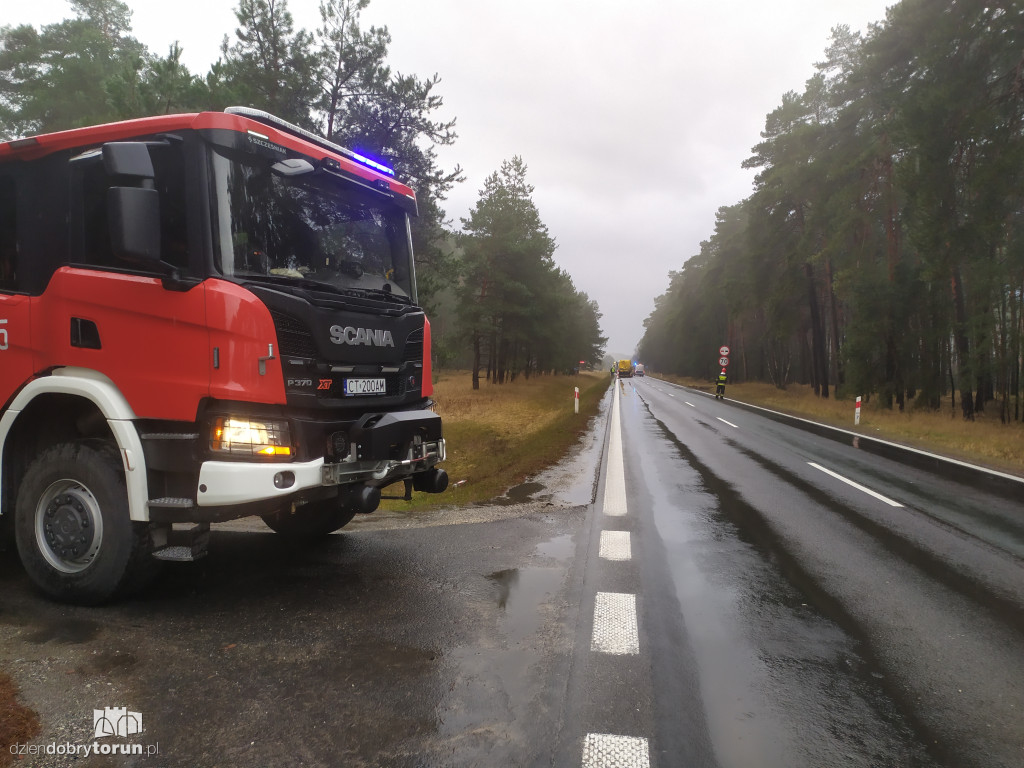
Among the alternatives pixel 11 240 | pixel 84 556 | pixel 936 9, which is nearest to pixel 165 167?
pixel 11 240

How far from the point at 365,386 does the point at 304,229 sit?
49.2 inches

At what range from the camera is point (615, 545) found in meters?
5.73

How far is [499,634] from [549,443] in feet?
33.0

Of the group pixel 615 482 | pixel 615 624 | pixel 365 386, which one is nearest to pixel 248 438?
pixel 365 386

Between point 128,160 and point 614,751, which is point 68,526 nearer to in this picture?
point 128,160

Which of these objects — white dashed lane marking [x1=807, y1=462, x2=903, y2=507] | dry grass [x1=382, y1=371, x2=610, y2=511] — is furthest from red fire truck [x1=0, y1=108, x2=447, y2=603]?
white dashed lane marking [x1=807, y1=462, x2=903, y2=507]

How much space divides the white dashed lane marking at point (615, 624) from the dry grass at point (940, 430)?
10114 mm

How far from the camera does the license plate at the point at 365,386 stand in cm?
424

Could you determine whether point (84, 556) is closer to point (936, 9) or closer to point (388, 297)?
point (388, 297)

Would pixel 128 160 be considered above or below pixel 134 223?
above

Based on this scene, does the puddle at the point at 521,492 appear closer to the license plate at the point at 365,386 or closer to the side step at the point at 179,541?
the license plate at the point at 365,386

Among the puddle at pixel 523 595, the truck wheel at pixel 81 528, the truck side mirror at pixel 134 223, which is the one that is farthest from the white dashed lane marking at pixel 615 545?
the truck side mirror at pixel 134 223

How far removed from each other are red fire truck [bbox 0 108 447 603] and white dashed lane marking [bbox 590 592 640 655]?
1.84 meters

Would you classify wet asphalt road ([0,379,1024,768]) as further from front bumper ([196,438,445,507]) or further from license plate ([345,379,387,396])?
license plate ([345,379,387,396])
